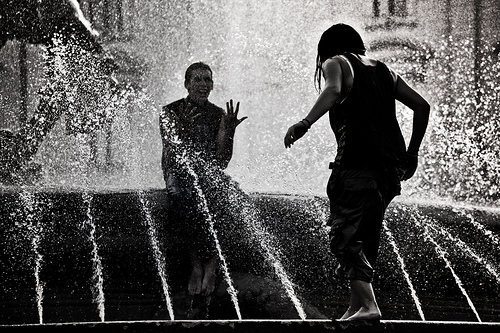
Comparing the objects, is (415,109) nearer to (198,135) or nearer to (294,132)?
(294,132)

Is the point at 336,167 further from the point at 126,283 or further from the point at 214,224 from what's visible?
the point at 214,224

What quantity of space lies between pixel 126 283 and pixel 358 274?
6.45 ft

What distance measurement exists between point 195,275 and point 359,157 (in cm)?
140

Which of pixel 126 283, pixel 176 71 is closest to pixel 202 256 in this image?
pixel 126 283

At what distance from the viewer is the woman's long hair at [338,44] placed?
2.76 metres

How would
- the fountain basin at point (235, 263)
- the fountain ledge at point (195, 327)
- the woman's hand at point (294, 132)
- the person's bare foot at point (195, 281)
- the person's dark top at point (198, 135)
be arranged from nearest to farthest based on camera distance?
the fountain ledge at point (195, 327) → the woman's hand at point (294, 132) → the person's bare foot at point (195, 281) → the fountain basin at point (235, 263) → the person's dark top at point (198, 135)

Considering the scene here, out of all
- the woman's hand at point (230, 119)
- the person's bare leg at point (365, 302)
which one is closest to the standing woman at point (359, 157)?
the person's bare leg at point (365, 302)

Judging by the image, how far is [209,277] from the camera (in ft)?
12.2

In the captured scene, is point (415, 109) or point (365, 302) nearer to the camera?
point (365, 302)

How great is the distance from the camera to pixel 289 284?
4305 millimetres

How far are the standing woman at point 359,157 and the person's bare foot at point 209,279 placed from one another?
3.76 feet

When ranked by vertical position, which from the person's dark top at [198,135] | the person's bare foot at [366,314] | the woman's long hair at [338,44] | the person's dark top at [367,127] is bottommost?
the person's bare foot at [366,314]

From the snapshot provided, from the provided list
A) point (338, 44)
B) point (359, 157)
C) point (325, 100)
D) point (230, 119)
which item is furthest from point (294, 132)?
point (230, 119)

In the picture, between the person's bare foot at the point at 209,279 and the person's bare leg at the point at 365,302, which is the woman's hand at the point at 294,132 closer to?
the person's bare leg at the point at 365,302
